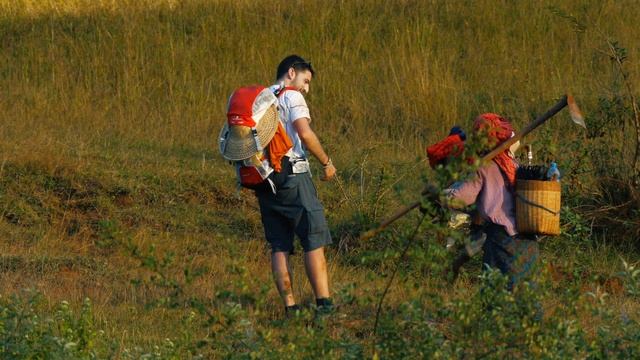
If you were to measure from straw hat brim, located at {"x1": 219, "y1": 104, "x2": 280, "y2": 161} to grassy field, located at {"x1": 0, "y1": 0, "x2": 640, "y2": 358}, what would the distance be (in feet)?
2.20

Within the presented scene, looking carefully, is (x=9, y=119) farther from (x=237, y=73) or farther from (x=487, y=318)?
(x=487, y=318)

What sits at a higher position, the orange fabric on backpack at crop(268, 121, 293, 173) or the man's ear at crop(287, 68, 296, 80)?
the man's ear at crop(287, 68, 296, 80)

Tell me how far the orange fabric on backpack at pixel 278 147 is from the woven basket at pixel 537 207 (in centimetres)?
126

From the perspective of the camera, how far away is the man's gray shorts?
21.5 ft

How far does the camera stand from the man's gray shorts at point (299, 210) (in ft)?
21.5

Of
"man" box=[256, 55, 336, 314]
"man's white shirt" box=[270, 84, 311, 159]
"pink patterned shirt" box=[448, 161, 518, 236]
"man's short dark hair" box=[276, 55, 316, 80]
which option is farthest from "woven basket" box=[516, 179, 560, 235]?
"man's short dark hair" box=[276, 55, 316, 80]

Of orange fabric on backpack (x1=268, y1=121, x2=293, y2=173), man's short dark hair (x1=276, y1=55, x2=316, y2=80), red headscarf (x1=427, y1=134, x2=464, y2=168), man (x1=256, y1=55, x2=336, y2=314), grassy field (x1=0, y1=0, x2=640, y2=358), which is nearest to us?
grassy field (x1=0, y1=0, x2=640, y2=358)

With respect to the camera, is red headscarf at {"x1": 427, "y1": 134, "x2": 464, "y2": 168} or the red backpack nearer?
red headscarf at {"x1": 427, "y1": 134, "x2": 464, "y2": 168}

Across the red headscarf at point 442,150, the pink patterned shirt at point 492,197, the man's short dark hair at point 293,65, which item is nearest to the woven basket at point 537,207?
the pink patterned shirt at point 492,197

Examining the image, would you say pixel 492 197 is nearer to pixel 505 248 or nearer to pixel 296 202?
pixel 505 248

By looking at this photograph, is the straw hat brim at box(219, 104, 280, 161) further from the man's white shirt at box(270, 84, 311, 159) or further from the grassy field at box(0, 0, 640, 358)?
the grassy field at box(0, 0, 640, 358)

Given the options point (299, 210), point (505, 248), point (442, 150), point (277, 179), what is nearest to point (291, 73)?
point (277, 179)

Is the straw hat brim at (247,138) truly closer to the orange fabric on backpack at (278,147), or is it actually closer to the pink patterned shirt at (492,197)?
the orange fabric on backpack at (278,147)

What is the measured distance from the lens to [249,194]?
32.2ft
